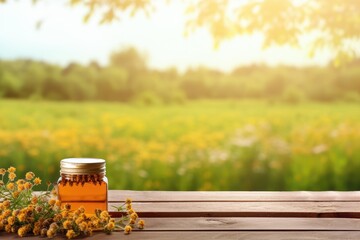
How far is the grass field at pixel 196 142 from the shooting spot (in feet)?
13.6

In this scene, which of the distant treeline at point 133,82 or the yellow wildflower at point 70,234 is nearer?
the yellow wildflower at point 70,234

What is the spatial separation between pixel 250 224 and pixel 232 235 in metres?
0.13

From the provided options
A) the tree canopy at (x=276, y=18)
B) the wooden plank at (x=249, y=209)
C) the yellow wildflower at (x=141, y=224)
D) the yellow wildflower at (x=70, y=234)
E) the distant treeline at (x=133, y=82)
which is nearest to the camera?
the yellow wildflower at (x=70, y=234)

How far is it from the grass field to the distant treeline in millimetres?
102

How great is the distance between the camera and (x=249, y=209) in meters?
1.72

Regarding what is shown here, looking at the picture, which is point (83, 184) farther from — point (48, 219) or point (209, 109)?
point (209, 109)

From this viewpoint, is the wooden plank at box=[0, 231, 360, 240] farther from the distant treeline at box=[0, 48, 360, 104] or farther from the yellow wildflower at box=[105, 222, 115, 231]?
the distant treeline at box=[0, 48, 360, 104]

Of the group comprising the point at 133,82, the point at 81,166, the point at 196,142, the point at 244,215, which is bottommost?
the point at 196,142

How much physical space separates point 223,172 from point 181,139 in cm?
61

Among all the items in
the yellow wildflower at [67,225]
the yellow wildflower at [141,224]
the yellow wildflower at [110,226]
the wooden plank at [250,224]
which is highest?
the yellow wildflower at [67,225]

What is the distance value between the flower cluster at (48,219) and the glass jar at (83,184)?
4 centimetres

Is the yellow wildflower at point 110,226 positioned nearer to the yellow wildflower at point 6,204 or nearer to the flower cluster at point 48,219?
the flower cluster at point 48,219

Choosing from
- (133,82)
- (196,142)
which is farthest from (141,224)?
(133,82)

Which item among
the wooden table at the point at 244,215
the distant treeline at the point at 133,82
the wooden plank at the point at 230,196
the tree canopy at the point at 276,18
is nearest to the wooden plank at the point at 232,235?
the wooden table at the point at 244,215
